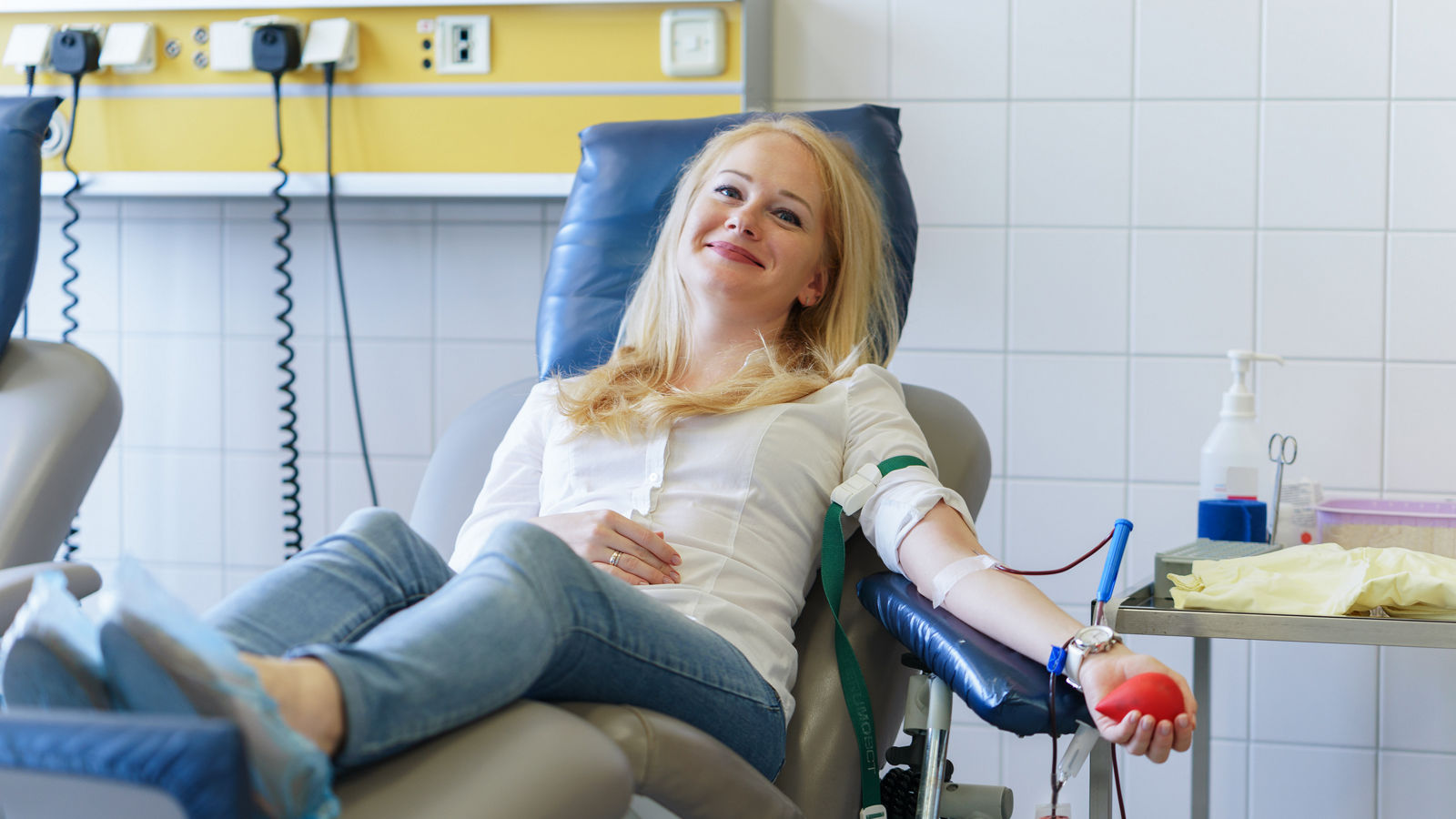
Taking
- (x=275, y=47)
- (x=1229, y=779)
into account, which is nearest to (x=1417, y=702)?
(x=1229, y=779)

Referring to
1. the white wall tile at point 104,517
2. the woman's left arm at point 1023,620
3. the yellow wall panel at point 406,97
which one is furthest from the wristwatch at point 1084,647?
the white wall tile at point 104,517

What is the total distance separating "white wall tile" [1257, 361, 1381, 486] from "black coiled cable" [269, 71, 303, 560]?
162 cm

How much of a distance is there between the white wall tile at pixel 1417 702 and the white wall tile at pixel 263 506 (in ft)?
5.89

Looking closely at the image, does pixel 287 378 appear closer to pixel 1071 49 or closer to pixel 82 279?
pixel 82 279

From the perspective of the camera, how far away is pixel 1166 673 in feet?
2.93

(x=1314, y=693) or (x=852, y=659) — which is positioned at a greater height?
(x=852, y=659)

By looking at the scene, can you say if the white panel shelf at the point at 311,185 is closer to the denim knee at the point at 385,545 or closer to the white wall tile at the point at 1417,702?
the denim knee at the point at 385,545

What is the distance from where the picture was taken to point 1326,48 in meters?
1.82

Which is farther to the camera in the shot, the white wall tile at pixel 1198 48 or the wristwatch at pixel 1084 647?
the white wall tile at pixel 1198 48

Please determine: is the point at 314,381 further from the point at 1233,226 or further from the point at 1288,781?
the point at 1288,781

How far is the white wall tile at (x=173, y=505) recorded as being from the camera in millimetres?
2209

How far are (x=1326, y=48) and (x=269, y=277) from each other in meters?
1.79

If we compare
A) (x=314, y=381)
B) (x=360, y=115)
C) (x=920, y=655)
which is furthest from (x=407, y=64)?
(x=920, y=655)

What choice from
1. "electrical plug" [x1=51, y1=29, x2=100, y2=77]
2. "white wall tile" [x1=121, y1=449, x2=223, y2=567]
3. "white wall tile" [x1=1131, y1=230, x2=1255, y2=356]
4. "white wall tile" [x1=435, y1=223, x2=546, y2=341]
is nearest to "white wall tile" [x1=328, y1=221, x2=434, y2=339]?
"white wall tile" [x1=435, y1=223, x2=546, y2=341]
